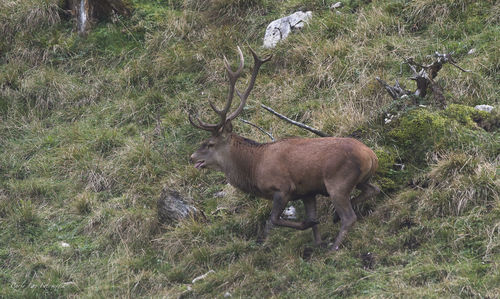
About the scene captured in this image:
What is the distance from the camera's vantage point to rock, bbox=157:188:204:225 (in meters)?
8.70

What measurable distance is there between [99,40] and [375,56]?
210 inches

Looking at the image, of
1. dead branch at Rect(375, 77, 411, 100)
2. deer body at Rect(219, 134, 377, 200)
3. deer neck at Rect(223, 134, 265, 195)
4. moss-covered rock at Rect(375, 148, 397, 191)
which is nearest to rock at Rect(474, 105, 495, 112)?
dead branch at Rect(375, 77, 411, 100)

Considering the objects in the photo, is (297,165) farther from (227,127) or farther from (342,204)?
(227,127)

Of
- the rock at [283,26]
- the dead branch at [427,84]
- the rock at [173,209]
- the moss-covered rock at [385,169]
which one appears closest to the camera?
the moss-covered rock at [385,169]

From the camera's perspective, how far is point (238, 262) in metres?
7.64

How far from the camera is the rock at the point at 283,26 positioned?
11.7 meters

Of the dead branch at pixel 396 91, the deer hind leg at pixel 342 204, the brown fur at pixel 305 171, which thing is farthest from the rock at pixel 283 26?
the deer hind leg at pixel 342 204

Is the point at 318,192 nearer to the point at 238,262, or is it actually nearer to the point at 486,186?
the point at 238,262

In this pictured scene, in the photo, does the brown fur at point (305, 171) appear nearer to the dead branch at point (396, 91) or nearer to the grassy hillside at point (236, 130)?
the grassy hillside at point (236, 130)

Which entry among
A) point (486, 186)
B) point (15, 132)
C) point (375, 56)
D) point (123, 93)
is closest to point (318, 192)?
point (486, 186)

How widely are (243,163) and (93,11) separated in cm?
651

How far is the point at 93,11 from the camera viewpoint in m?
13.3

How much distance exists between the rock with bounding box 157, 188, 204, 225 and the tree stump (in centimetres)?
544

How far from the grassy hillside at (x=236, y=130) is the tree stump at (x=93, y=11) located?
18 cm
